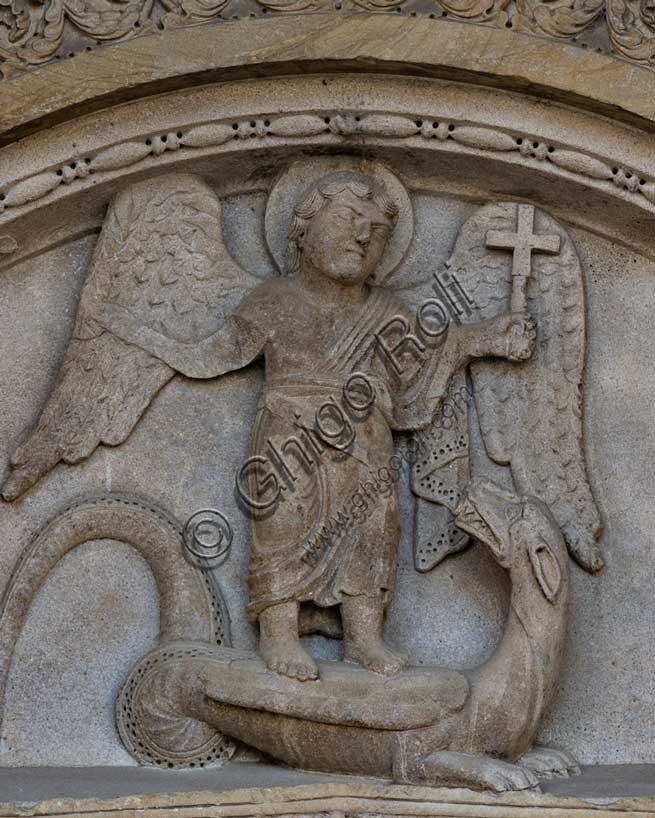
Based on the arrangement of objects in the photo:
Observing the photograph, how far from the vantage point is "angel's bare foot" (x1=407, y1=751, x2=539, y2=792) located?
14.8ft

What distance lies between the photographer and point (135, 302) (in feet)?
17.3

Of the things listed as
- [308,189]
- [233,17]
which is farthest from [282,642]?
[233,17]

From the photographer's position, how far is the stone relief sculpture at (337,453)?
4.81 metres

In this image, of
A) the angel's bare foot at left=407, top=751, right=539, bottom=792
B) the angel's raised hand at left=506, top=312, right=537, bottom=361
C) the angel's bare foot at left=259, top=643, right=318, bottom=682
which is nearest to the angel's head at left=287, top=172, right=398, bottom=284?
the angel's raised hand at left=506, top=312, right=537, bottom=361

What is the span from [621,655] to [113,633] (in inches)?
60.5

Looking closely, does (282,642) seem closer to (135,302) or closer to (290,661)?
(290,661)

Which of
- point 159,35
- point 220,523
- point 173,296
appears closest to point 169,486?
point 220,523

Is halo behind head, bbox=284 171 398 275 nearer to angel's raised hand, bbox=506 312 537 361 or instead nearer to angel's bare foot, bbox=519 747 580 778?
angel's raised hand, bbox=506 312 537 361

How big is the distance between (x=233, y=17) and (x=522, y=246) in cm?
113

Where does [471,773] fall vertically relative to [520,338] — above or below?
below

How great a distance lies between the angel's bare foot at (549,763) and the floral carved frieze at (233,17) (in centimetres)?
207

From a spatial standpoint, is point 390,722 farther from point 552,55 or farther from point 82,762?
point 552,55

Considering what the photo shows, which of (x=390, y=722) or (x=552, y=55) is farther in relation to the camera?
(x=552, y=55)

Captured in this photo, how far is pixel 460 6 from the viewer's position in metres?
5.07
